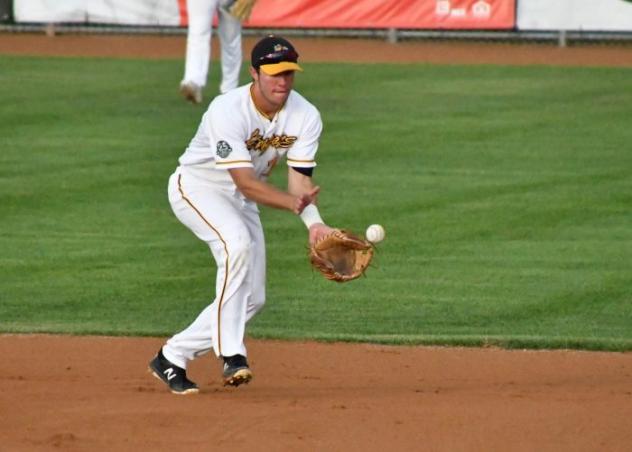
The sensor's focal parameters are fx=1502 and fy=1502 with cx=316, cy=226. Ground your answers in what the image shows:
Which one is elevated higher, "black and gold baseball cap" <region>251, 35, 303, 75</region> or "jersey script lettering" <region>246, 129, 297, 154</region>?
"black and gold baseball cap" <region>251, 35, 303, 75</region>

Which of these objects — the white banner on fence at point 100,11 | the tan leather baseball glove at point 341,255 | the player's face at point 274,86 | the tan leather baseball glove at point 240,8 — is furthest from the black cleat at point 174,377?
the white banner on fence at point 100,11

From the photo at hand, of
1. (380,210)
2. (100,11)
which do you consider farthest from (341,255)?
(100,11)

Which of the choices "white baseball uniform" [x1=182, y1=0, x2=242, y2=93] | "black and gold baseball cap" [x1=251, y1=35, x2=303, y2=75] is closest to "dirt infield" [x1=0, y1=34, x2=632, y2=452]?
"black and gold baseball cap" [x1=251, y1=35, x2=303, y2=75]

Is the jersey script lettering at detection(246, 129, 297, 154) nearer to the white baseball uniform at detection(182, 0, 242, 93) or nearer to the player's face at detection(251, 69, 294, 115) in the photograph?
the player's face at detection(251, 69, 294, 115)

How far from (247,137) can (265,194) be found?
347mm

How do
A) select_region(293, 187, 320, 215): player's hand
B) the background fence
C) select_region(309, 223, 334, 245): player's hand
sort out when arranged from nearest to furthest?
select_region(293, 187, 320, 215): player's hand, select_region(309, 223, 334, 245): player's hand, the background fence

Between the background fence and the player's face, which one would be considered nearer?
the player's face

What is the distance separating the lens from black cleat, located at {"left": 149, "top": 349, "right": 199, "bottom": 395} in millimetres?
7348

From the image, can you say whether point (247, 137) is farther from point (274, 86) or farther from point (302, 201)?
point (302, 201)

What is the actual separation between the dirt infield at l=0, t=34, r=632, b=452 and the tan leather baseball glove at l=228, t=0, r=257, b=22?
7.49 meters

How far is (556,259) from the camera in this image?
35.9 feet

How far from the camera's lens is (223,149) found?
6996mm

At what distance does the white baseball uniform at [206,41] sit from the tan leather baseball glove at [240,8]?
10 cm

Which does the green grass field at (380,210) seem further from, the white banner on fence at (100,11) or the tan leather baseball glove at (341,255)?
the white banner on fence at (100,11)
